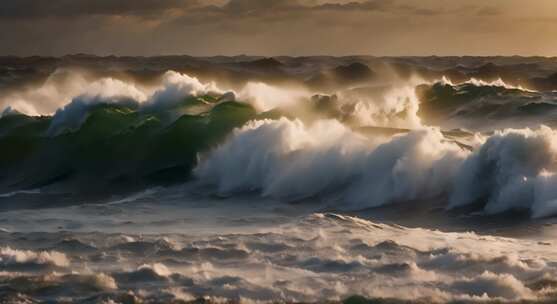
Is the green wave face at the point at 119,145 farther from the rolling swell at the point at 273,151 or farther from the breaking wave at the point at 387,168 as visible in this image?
the breaking wave at the point at 387,168

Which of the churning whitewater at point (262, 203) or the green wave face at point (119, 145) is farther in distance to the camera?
the green wave face at point (119, 145)

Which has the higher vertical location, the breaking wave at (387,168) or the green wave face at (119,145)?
the green wave face at (119,145)

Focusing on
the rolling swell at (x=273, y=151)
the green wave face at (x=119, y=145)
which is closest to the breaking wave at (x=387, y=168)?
the rolling swell at (x=273, y=151)

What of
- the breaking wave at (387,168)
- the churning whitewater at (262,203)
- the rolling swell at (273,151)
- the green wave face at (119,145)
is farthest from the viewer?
the green wave face at (119,145)

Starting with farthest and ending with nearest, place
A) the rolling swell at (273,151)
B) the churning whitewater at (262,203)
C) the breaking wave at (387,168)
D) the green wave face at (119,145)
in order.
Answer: the green wave face at (119,145) < the rolling swell at (273,151) < the breaking wave at (387,168) < the churning whitewater at (262,203)

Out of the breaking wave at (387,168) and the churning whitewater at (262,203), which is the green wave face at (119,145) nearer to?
the churning whitewater at (262,203)

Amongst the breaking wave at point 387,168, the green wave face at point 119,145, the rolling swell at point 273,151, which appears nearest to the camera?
the breaking wave at point 387,168

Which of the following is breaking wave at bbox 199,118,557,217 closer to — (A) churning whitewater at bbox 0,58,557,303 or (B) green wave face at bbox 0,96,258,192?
(A) churning whitewater at bbox 0,58,557,303
